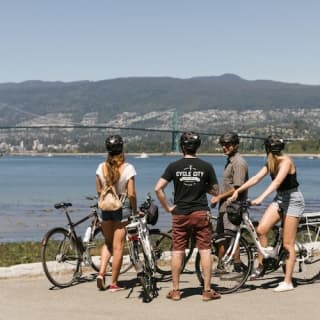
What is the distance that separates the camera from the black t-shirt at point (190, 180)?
684cm

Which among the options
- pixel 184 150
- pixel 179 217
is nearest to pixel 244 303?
pixel 179 217

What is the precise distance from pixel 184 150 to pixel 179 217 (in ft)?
2.16

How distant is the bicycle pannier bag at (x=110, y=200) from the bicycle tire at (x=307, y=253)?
6.92ft

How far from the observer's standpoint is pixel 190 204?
6.87m

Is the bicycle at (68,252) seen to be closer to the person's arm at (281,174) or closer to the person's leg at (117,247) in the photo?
the person's leg at (117,247)

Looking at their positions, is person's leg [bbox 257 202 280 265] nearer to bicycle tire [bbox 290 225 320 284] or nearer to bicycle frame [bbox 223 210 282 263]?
bicycle frame [bbox 223 210 282 263]

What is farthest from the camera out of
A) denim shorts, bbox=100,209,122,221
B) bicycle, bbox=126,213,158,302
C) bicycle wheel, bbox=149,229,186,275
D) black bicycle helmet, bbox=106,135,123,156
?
bicycle wheel, bbox=149,229,186,275

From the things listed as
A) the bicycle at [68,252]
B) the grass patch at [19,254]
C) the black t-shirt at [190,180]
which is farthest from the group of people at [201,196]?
the grass patch at [19,254]

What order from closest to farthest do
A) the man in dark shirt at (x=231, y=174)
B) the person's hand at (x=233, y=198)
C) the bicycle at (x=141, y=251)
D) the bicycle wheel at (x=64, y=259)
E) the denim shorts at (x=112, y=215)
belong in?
the bicycle at (x=141, y=251), the denim shorts at (x=112, y=215), the person's hand at (x=233, y=198), the bicycle wheel at (x=64, y=259), the man in dark shirt at (x=231, y=174)

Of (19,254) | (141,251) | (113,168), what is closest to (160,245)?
(141,251)

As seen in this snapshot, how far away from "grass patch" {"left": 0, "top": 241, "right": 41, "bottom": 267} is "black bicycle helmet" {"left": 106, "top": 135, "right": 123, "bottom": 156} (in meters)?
2.85

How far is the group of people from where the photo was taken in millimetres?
6871

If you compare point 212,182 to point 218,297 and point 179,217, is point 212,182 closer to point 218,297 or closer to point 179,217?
point 179,217

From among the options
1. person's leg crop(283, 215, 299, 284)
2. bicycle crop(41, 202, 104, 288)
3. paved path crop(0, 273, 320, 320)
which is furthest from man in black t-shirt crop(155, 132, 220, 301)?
bicycle crop(41, 202, 104, 288)
